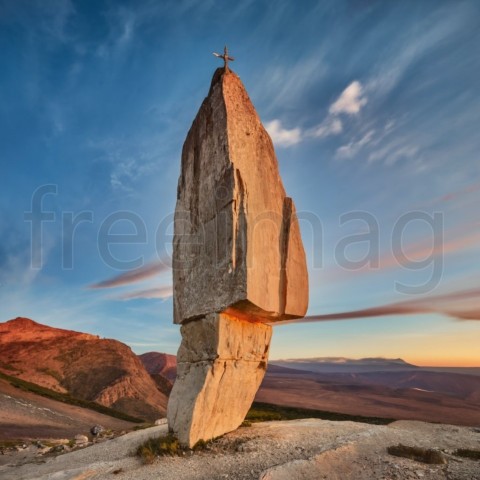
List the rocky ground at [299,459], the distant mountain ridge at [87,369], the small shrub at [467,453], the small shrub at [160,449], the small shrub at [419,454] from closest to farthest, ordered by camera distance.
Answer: the rocky ground at [299,459], the small shrub at [419,454], the small shrub at [467,453], the small shrub at [160,449], the distant mountain ridge at [87,369]

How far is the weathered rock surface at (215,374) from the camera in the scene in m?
11.1

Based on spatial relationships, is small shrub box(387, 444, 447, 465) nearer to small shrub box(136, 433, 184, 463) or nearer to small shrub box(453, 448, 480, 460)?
small shrub box(453, 448, 480, 460)

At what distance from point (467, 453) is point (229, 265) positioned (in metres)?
7.26

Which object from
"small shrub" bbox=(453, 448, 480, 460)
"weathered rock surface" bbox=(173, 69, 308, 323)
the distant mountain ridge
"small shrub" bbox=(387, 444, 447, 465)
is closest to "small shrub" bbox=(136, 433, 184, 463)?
"weathered rock surface" bbox=(173, 69, 308, 323)

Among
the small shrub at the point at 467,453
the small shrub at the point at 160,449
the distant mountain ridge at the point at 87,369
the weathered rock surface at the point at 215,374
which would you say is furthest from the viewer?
the distant mountain ridge at the point at 87,369

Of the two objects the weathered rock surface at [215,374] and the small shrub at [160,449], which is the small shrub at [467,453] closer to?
the weathered rock surface at [215,374]

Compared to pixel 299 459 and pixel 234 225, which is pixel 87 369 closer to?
pixel 234 225

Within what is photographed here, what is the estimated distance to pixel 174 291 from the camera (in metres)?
13.8

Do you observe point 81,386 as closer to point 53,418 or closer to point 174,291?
Result: point 53,418

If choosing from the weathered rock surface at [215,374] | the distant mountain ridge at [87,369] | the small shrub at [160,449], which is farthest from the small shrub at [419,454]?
the distant mountain ridge at [87,369]

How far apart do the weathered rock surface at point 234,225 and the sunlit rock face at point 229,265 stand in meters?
0.03

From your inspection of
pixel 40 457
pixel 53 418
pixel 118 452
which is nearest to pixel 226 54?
pixel 118 452

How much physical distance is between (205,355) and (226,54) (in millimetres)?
10274

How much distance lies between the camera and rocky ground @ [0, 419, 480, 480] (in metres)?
8.02
